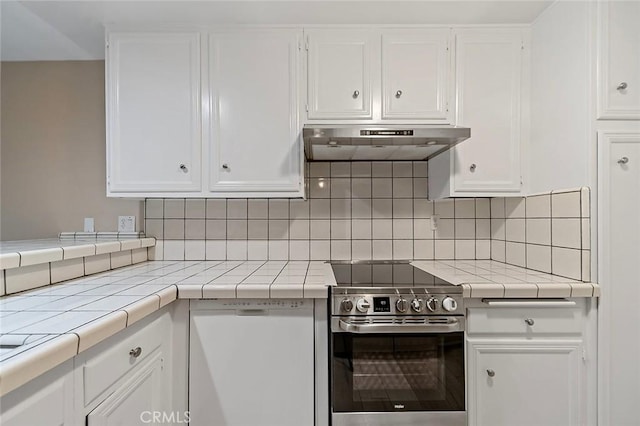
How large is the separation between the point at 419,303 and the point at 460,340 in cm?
23

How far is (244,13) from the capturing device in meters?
1.66

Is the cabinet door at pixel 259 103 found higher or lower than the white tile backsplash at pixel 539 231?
higher

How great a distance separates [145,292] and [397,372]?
1048mm

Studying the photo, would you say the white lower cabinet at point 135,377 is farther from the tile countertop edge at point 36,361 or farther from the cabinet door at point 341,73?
the cabinet door at point 341,73

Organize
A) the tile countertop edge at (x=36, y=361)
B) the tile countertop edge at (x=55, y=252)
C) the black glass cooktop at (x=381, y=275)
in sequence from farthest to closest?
1. the black glass cooktop at (x=381, y=275)
2. the tile countertop edge at (x=55, y=252)
3. the tile countertop edge at (x=36, y=361)

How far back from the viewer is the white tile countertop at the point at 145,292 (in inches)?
30.4

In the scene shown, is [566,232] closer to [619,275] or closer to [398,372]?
[619,275]

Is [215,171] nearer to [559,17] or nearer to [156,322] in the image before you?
[156,322]

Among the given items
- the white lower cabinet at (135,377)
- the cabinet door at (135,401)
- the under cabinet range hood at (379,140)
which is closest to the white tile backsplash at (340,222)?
the under cabinet range hood at (379,140)

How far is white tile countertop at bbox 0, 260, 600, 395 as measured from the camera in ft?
2.53

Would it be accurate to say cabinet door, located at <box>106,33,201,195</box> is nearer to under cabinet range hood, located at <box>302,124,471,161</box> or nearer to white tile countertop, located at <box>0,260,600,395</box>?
white tile countertop, located at <box>0,260,600,395</box>

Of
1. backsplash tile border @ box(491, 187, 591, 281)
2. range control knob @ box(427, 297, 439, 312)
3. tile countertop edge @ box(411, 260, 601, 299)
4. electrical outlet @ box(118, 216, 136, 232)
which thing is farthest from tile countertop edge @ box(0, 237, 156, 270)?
backsplash tile border @ box(491, 187, 591, 281)

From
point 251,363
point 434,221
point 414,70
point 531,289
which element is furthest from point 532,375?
point 414,70

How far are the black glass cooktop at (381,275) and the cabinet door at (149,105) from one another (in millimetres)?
1013
